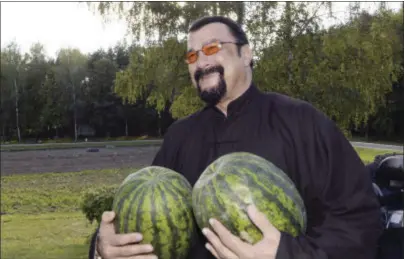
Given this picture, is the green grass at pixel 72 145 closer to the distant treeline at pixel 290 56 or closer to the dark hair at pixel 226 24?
the distant treeline at pixel 290 56

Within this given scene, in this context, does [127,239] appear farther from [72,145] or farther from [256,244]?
[72,145]

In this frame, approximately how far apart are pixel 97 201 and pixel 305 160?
7.60 meters

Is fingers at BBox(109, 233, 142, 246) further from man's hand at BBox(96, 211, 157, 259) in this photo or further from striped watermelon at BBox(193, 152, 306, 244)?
striped watermelon at BBox(193, 152, 306, 244)

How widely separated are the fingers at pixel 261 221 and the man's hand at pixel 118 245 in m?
0.49

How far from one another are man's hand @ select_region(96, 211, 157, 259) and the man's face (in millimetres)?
878

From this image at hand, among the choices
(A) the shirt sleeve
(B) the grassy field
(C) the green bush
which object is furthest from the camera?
(B) the grassy field

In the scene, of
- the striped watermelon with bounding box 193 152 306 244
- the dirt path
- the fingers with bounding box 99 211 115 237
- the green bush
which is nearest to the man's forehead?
the striped watermelon with bounding box 193 152 306 244

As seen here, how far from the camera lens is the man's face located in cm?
261

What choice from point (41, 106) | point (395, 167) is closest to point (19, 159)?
point (41, 106)

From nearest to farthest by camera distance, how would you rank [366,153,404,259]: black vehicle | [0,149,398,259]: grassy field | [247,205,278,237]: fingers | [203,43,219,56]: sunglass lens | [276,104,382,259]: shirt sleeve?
[247,205,278,237]: fingers < [276,104,382,259]: shirt sleeve < [203,43,219,56]: sunglass lens < [366,153,404,259]: black vehicle < [0,149,398,259]: grassy field

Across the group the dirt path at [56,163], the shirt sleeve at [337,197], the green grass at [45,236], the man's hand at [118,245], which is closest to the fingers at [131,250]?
the man's hand at [118,245]

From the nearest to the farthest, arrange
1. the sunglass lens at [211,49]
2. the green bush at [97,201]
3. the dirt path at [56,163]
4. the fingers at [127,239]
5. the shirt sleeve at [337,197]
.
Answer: the fingers at [127,239]
the shirt sleeve at [337,197]
the sunglass lens at [211,49]
the green bush at [97,201]
the dirt path at [56,163]

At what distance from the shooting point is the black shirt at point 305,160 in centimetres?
228

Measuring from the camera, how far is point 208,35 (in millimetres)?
2609
